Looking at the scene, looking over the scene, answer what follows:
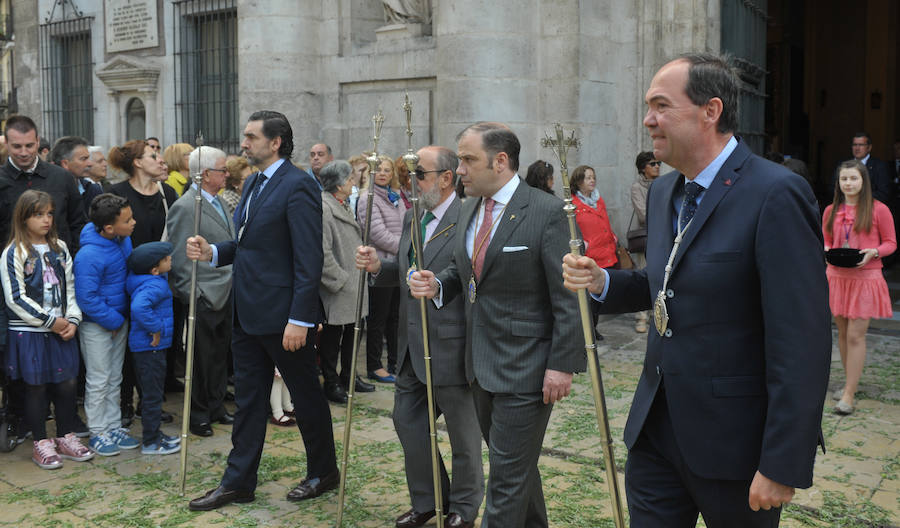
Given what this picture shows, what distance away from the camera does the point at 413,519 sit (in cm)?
480

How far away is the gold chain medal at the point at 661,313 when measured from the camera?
9.30 ft

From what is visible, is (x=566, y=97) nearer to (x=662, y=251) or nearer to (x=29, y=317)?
(x=29, y=317)

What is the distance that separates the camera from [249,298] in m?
5.11

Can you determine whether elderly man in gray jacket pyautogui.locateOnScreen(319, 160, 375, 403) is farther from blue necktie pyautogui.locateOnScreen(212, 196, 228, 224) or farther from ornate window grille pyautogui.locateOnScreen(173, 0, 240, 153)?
ornate window grille pyautogui.locateOnScreen(173, 0, 240, 153)

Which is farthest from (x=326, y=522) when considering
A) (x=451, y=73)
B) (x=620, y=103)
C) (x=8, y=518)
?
(x=620, y=103)

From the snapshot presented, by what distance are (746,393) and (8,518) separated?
4.14 metres

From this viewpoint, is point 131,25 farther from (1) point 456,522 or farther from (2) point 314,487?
(1) point 456,522

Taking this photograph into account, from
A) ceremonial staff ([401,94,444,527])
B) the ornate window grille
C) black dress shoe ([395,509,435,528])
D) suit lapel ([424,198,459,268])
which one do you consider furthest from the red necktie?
the ornate window grille

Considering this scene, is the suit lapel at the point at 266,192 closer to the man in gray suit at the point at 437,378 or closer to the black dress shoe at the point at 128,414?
the man in gray suit at the point at 437,378

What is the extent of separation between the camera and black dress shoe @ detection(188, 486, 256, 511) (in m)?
5.09

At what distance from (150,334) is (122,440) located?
75cm

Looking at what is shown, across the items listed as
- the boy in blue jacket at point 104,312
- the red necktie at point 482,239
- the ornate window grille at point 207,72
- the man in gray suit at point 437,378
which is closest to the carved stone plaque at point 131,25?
the ornate window grille at point 207,72

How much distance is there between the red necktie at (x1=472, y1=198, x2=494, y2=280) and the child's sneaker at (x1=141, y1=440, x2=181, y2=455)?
9.91ft

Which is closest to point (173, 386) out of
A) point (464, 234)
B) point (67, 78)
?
point (464, 234)
